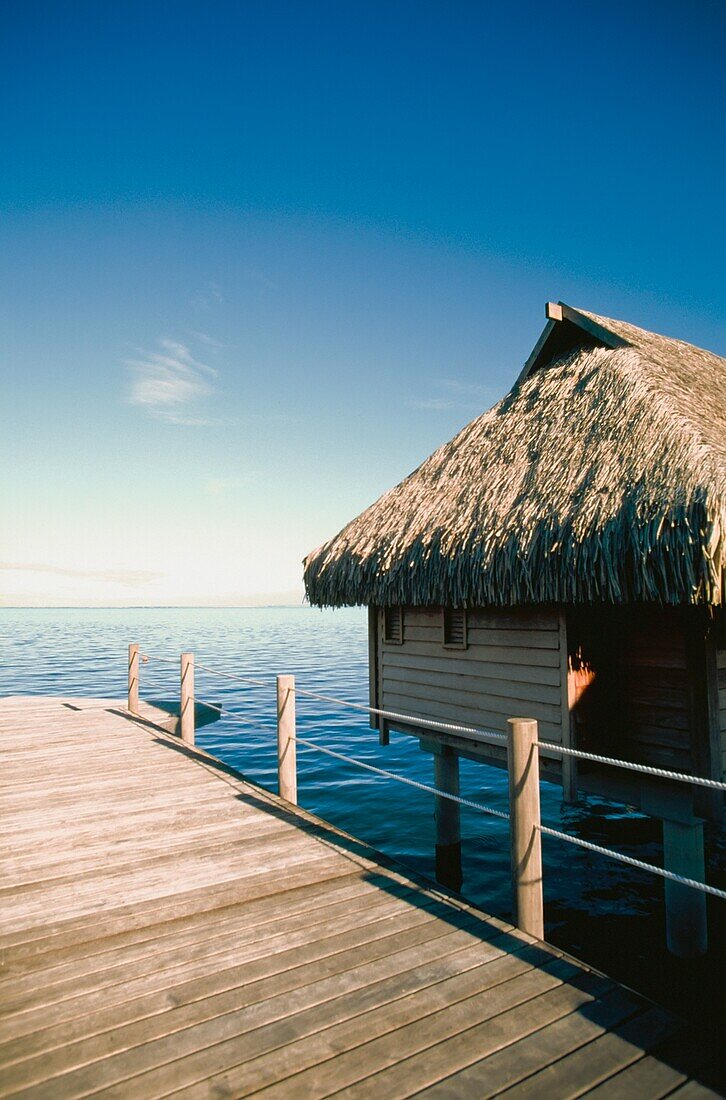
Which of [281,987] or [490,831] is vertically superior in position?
[281,987]

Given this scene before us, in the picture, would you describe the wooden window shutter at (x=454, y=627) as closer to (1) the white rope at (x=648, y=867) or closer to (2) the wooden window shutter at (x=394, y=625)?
(2) the wooden window shutter at (x=394, y=625)

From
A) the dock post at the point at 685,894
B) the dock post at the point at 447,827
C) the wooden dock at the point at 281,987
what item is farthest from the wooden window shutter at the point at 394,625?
the dock post at the point at 685,894

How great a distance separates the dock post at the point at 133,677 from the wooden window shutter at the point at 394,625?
4427mm

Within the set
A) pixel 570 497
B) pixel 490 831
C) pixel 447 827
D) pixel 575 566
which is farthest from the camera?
pixel 490 831

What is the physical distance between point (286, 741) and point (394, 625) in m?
3.10

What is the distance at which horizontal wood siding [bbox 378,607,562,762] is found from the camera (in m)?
6.74

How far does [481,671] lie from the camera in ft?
24.8

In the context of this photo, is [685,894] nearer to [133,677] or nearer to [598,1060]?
[598,1060]

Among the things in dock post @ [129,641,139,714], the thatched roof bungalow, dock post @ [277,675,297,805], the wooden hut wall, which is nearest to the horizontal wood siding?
the thatched roof bungalow

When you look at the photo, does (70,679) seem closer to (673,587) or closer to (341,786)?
(341,786)

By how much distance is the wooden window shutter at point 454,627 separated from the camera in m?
7.84

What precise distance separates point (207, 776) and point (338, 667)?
89.9 feet

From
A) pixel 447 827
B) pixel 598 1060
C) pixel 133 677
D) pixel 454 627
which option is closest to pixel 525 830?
pixel 598 1060

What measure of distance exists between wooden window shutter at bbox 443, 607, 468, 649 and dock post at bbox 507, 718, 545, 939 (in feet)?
12.9
